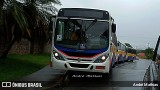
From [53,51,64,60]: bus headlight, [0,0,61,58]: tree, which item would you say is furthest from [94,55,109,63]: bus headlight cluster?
[0,0,61,58]: tree

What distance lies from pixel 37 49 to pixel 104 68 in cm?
2784

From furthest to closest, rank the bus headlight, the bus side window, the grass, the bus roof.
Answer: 1. the bus roof
2. the bus side window
3. the grass
4. the bus headlight

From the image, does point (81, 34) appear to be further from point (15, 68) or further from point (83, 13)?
point (15, 68)

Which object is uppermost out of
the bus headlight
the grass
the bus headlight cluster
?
the bus headlight

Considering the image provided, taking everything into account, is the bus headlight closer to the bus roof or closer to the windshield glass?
the windshield glass

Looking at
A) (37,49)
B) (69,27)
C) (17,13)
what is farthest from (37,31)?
(37,49)

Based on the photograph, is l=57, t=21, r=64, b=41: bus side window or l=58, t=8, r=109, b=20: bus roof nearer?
l=57, t=21, r=64, b=41: bus side window

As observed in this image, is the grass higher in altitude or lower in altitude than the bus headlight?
lower

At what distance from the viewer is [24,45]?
36156 mm

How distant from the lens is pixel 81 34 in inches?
588

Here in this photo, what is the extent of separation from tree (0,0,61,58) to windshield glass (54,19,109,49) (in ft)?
11.3

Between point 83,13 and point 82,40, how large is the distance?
128cm

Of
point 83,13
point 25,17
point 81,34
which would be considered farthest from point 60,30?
point 25,17

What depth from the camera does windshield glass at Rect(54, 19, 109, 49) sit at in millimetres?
14680
